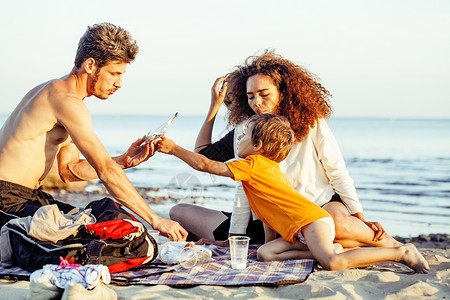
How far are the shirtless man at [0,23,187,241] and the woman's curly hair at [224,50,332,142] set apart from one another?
135 centimetres

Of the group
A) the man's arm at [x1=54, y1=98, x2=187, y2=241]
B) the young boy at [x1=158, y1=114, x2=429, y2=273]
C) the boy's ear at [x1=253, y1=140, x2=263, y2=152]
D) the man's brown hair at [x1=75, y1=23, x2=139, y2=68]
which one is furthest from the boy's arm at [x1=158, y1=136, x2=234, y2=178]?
the man's brown hair at [x1=75, y1=23, x2=139, y2=68]

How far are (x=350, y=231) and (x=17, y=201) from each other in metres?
2.95

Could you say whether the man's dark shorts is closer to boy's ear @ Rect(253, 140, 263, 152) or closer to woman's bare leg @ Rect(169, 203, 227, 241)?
woman's bare leg @ Rect(169, 203, 227, 241)

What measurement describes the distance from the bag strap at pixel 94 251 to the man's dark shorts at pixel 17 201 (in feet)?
2.49

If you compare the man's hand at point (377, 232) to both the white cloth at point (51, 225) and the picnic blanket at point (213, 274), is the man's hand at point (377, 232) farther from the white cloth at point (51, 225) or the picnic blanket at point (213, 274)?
the white cloth at point (51, 225)

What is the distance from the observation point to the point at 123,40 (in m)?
4.82

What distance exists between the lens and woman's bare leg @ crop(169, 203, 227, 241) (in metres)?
5.82

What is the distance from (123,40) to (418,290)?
3268 millimetres

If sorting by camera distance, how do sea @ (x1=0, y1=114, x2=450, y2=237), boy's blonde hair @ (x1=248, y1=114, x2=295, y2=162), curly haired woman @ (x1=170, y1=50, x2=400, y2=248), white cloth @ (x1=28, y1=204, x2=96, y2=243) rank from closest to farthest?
white cloth @ (x1=28, y1=204, x2=96, y2=243) < boy's blonde hair @ (x1=248, y1=114, x2=295, y2=162) < curly haired woman @ (x1=170, y1=50, x2=400, y2=248) < sea @ (x1=0, y1=114, x2=450, y2=237)

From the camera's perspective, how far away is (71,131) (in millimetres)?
4461

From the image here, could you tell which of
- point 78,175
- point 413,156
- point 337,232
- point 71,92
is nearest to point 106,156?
point 71,92

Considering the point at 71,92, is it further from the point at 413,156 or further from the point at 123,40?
the point at 413,156

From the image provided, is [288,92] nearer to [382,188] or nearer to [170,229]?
[170,229]

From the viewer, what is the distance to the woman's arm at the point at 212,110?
19.1 feet
